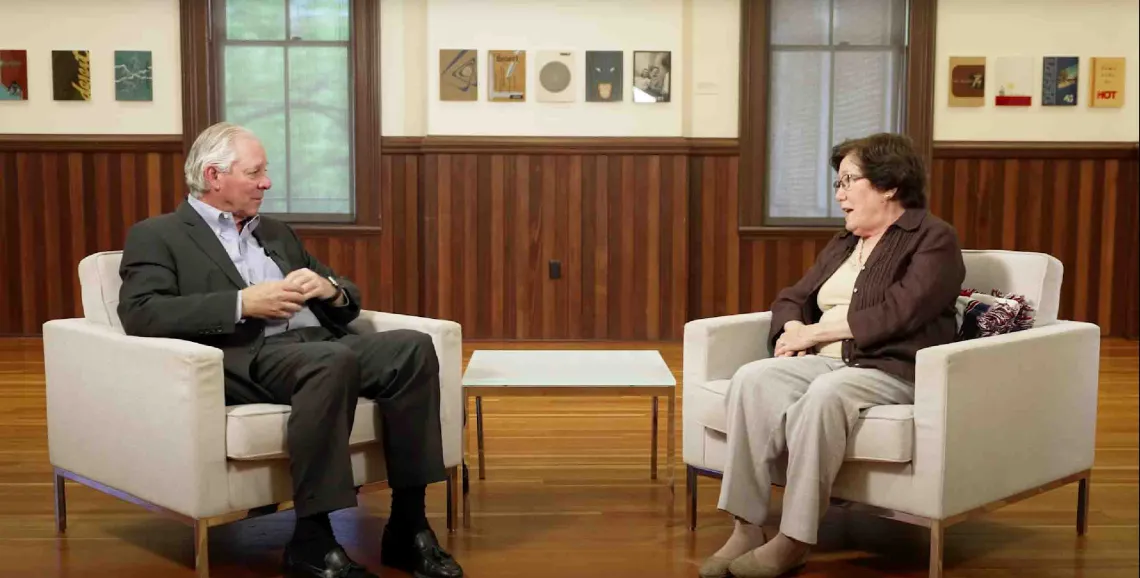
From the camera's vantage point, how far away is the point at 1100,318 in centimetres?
709

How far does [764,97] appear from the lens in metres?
6.82

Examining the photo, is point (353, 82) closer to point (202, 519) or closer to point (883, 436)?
point (202, 519)

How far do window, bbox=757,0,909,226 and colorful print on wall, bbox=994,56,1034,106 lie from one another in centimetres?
55

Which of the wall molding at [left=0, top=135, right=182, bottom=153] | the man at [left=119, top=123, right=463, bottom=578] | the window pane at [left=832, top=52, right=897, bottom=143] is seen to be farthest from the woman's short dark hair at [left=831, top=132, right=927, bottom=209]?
the wall molding at [left=0, top=135, right=182, bottom=153]

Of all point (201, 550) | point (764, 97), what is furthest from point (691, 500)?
point (764, 97)

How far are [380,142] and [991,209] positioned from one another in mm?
3611

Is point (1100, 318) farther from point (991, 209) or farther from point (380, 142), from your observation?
point (380, 142)

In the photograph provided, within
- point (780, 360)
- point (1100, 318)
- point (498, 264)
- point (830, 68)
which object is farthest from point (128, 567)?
point (1100, 318)

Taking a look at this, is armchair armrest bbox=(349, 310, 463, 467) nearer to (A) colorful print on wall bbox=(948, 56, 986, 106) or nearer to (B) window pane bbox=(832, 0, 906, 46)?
(B) window pane bbox=(832, 0, 906, 46)

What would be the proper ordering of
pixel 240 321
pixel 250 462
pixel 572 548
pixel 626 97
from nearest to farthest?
pixel 250 462 < pixel 240 321 < pixel 572 548 < pixel 626 97

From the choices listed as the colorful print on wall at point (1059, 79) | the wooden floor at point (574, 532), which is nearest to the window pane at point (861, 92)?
the colorful print on wall at point (1059, 79)

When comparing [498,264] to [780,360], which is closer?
[780,360]

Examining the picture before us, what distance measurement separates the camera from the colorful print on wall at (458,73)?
6680 mm

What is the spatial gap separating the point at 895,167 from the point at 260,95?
184 inches
